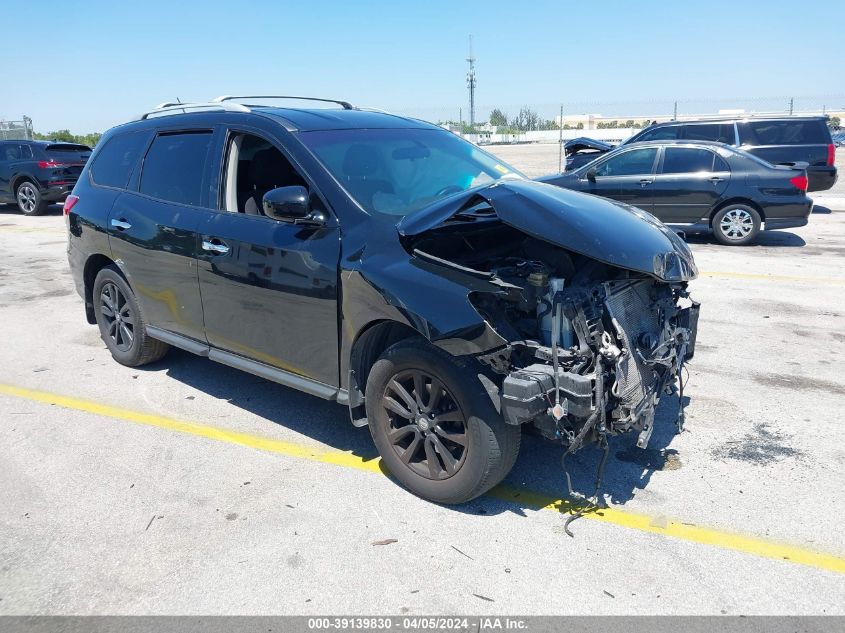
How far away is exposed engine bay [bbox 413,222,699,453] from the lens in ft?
10.1

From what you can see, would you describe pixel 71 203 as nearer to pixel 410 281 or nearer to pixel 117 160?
pixel 117 160

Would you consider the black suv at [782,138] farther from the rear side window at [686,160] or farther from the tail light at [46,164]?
the tail light at [46,164]

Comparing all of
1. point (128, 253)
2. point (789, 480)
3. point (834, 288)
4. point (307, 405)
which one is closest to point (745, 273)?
point (834, 288)

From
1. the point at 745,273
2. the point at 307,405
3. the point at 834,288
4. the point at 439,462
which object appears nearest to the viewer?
the point at 439,462

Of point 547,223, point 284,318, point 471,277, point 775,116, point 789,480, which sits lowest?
point 789,480

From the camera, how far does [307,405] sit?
4.95m

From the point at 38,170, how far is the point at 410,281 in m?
16.9

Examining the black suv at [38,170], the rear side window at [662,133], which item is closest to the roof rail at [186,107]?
the rear side window at [662,133]

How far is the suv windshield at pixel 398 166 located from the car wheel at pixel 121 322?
91.5 inches

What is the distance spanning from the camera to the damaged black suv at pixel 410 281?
3195mm

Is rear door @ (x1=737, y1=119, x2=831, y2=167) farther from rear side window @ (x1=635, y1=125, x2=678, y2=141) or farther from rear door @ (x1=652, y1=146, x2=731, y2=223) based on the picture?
rear door @ (x1=652, y1=146, x2=731, y2=223)

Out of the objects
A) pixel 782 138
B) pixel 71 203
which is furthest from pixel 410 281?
pixel 782 138

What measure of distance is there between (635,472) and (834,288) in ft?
18.2

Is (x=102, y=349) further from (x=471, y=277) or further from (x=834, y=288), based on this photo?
(x=834, y=288)
